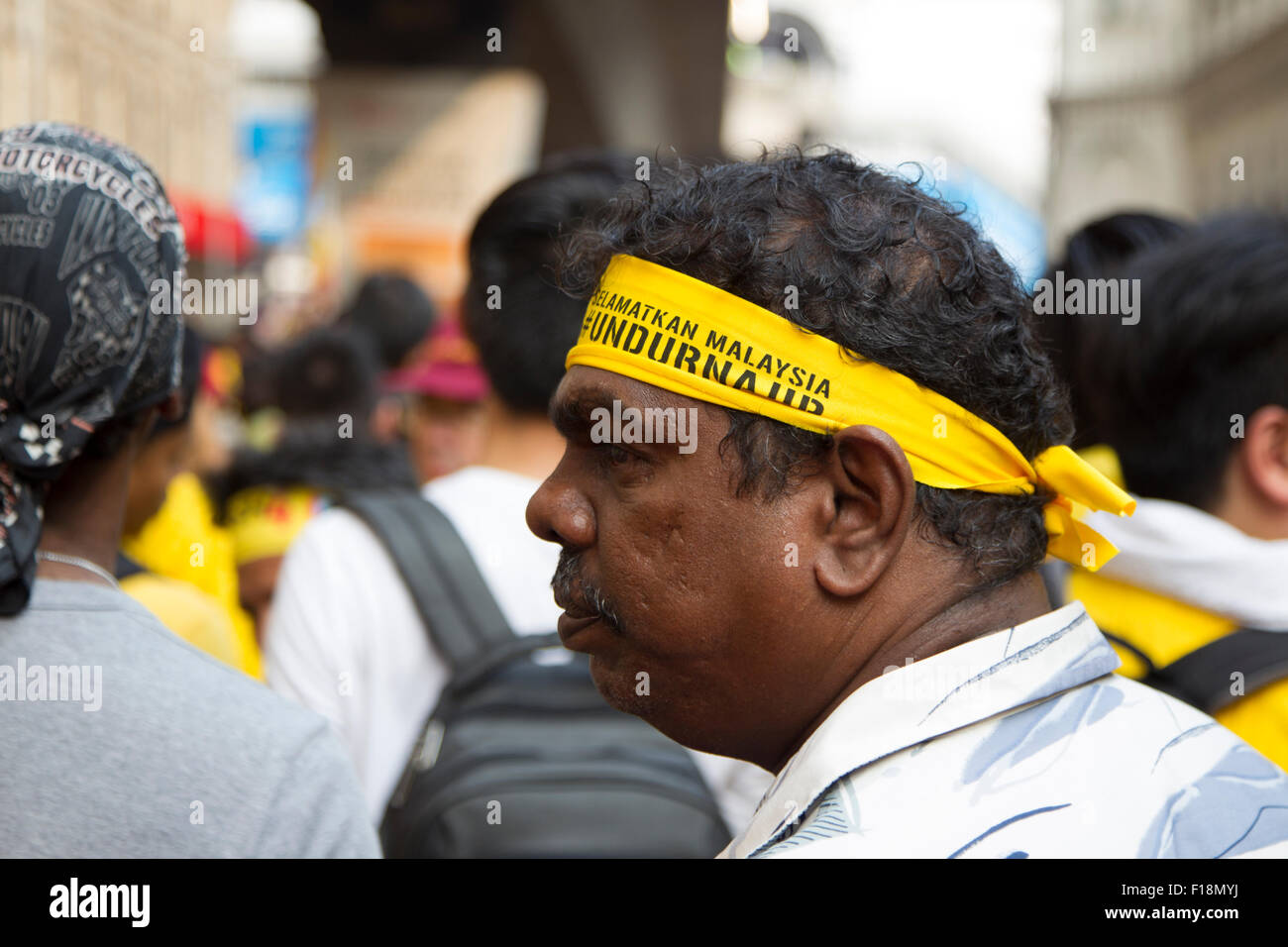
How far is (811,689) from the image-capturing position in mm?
1556

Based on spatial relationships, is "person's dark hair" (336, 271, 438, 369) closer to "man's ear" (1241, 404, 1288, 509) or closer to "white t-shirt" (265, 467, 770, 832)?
"white t-shirt" (265, 467, 770, 832)

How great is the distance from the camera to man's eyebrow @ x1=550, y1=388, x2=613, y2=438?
1.62 meters

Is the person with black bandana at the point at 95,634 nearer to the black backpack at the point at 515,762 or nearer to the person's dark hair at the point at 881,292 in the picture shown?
the black backpack at the point at 515,762

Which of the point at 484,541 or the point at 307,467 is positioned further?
→ the point at 307,467

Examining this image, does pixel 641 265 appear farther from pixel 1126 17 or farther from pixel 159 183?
pixel 1126 17

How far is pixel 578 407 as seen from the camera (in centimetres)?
166

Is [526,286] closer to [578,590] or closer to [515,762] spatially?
[515,762]

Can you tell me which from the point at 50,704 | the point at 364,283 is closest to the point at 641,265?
the point at 50,704

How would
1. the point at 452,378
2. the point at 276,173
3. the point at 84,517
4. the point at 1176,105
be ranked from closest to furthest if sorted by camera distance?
1. the point at 84,517
2. the point at 452,378
3. the point at 276,173
4. the point at 1176,105

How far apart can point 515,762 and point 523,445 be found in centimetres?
80

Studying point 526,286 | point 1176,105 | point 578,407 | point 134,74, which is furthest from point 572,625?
point 1176,105

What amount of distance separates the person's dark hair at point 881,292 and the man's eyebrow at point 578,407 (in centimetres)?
18

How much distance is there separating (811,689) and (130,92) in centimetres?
754

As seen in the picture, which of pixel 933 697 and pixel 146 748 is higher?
pixel 933 697
